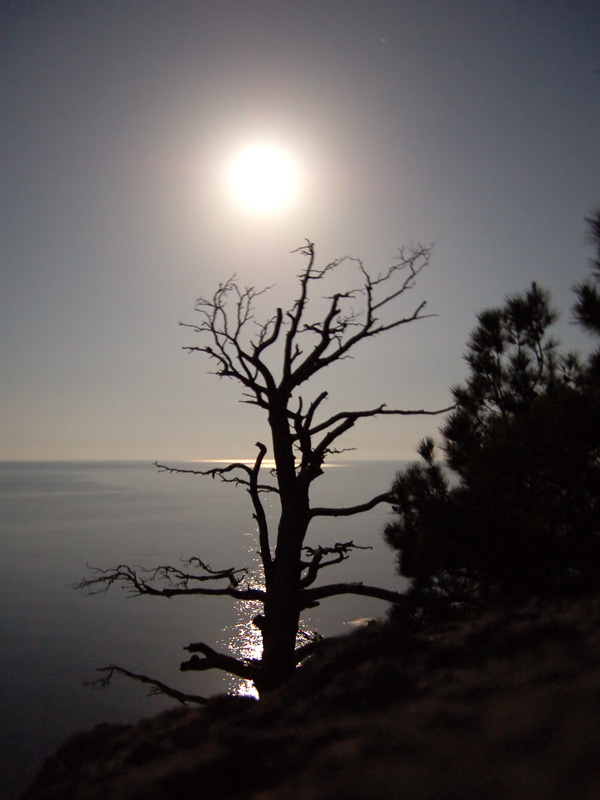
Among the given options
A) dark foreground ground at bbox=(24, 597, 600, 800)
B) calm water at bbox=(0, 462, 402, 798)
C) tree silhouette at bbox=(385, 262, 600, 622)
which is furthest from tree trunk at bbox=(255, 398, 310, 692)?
calm water at bbox=(0, 462, 402, 798)

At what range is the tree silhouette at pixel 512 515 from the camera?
5328mm

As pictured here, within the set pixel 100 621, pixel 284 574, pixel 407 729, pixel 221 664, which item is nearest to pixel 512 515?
pixel 407 729

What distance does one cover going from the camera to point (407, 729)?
305cm

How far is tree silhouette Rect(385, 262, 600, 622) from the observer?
5.33 m

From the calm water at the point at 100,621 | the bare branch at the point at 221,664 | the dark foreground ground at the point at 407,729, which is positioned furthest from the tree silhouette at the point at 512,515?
the calm water at the point at 100,621

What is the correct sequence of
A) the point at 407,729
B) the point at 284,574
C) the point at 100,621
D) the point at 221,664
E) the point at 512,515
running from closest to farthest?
the point at 407,729 → the point at 512,515 → the point at 221,664 → the point at 284,574 → the point at 100,621

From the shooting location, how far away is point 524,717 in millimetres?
2852

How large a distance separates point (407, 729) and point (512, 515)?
305cm

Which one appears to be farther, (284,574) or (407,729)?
(284,574)

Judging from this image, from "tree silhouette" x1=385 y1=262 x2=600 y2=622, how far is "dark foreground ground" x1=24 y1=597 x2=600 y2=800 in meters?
0.79

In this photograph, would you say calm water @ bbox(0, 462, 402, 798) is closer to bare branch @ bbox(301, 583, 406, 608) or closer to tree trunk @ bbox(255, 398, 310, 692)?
tree trunk @ bbox(255, 398, 310, 692)

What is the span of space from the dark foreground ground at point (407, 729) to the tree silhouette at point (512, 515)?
0.79m

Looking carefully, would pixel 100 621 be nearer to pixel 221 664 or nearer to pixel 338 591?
pixel 221 664

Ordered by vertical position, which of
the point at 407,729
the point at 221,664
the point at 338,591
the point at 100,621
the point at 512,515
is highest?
the point at 512,515
